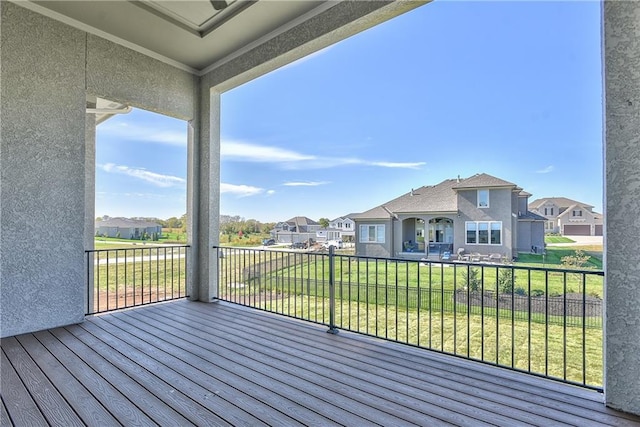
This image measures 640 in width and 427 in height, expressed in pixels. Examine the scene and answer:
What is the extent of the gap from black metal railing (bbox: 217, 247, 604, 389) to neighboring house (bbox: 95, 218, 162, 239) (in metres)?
1.06

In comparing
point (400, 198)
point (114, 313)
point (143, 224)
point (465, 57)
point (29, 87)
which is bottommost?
point (114, 313)

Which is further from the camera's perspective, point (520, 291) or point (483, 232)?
point (520, 291)

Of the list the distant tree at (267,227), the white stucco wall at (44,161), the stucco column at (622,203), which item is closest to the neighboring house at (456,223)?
the stucco column at (622,203)

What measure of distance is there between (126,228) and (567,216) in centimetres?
492

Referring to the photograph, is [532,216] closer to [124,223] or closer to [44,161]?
[44,161]

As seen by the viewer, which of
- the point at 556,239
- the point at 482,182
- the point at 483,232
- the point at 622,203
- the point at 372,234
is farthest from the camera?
the point at 372,234

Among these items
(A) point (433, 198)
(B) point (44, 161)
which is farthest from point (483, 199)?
(B) point (44, 161)

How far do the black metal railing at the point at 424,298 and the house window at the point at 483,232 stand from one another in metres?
0.24

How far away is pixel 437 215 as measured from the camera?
2996 mm

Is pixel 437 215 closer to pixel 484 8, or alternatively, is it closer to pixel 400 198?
pixel 400 198

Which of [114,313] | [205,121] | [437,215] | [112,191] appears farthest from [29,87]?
[437,215]

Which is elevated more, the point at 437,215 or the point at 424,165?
the point at 424,165

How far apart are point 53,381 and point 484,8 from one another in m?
5.20

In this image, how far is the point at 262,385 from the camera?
1977mm
